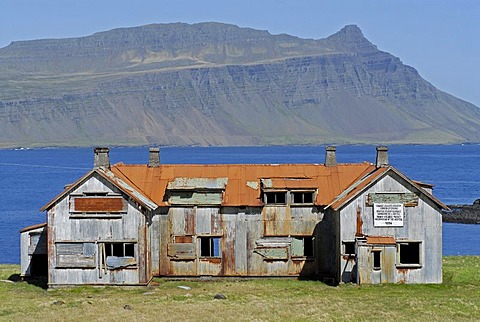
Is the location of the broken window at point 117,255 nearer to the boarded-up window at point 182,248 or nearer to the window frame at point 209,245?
the boarded-up window at point 182,248

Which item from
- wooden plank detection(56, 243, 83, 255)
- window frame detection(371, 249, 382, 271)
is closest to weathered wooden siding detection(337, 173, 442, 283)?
window frame detection(371, 249, 382, 271)

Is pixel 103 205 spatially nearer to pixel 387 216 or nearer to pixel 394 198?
pixel 387 216

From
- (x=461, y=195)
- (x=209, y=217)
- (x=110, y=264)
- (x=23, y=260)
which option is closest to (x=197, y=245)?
(x=209, y=217)

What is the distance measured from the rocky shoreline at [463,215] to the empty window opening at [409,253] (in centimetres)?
5414

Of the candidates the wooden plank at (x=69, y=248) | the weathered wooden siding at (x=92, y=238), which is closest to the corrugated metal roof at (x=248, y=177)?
the weathered wooden siding at (x=92, y=238)

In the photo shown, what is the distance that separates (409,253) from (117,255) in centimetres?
1532

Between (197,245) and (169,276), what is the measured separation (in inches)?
86.7

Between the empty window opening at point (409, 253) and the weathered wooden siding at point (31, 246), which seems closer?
the empty window opening at point (409, 253)

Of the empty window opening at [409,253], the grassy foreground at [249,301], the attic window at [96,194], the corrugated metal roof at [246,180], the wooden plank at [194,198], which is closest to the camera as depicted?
the grassy foreground at [249,301]

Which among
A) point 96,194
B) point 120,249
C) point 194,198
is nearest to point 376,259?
point 194,198

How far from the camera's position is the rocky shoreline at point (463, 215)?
344 ft

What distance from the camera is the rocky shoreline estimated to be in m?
105

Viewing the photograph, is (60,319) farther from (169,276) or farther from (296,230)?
(296,230)

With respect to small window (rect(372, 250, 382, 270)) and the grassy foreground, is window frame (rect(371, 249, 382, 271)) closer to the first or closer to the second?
small window (rect(372, 250, 382, 270))
